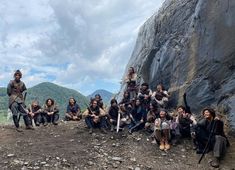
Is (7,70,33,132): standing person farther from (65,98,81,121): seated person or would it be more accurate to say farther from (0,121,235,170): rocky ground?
(65,98,81,121): seated person

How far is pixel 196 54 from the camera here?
61.2 feet

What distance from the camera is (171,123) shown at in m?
16.4

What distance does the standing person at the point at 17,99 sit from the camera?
18688 millimetres

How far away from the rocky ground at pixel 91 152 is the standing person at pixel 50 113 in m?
2.03

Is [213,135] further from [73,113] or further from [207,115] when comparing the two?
[73,113]

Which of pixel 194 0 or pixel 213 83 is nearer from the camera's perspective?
pixel 213 83

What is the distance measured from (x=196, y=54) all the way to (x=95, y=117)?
5.70 meters

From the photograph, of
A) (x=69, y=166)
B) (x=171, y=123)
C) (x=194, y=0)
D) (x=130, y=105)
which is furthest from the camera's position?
(x=194, y=0)

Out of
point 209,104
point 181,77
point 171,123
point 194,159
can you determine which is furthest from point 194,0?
point 194,159

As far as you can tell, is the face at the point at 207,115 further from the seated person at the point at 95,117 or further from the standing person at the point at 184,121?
the seated person at the point at 95,117

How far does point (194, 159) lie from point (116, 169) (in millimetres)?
3131

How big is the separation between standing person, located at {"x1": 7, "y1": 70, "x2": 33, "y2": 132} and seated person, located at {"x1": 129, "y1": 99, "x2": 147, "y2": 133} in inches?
196

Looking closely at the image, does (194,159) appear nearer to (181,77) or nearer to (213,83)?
(213,83)

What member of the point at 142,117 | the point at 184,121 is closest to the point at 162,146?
the point at 184,121
